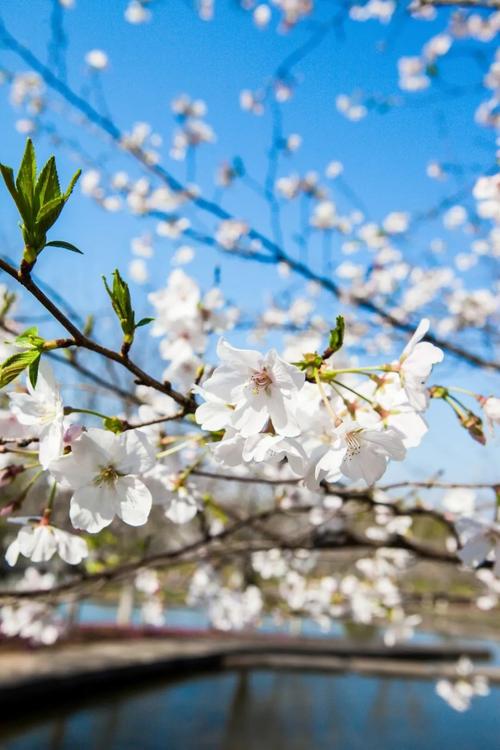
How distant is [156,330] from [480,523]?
0.97 meters

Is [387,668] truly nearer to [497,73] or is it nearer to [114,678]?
[114,678]

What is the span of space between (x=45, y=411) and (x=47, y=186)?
0.28m

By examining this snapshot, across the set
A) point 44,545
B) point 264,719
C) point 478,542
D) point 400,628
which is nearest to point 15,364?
point 44,545

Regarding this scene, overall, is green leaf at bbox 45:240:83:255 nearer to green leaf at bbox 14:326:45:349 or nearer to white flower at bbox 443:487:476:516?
green leaf at bbox 14:326:45:349

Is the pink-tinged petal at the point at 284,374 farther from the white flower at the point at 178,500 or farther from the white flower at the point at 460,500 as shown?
the white flower at the point at 460,500

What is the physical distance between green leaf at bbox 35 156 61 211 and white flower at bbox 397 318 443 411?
1.48ft

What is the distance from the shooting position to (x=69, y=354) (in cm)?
131

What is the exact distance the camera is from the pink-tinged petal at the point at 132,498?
30.1 inches

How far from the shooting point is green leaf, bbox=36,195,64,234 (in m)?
0.60

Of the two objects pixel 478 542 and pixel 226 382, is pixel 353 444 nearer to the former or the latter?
pixel 226 382

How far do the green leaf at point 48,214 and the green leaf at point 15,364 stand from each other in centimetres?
14

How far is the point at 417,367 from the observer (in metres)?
0.75

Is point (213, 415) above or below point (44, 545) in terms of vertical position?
above

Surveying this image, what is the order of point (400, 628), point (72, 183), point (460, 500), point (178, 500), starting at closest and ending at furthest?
1. point (72, 183)
2. point (178, 500)
3. point (460, 500)
4. point (400, 628)
